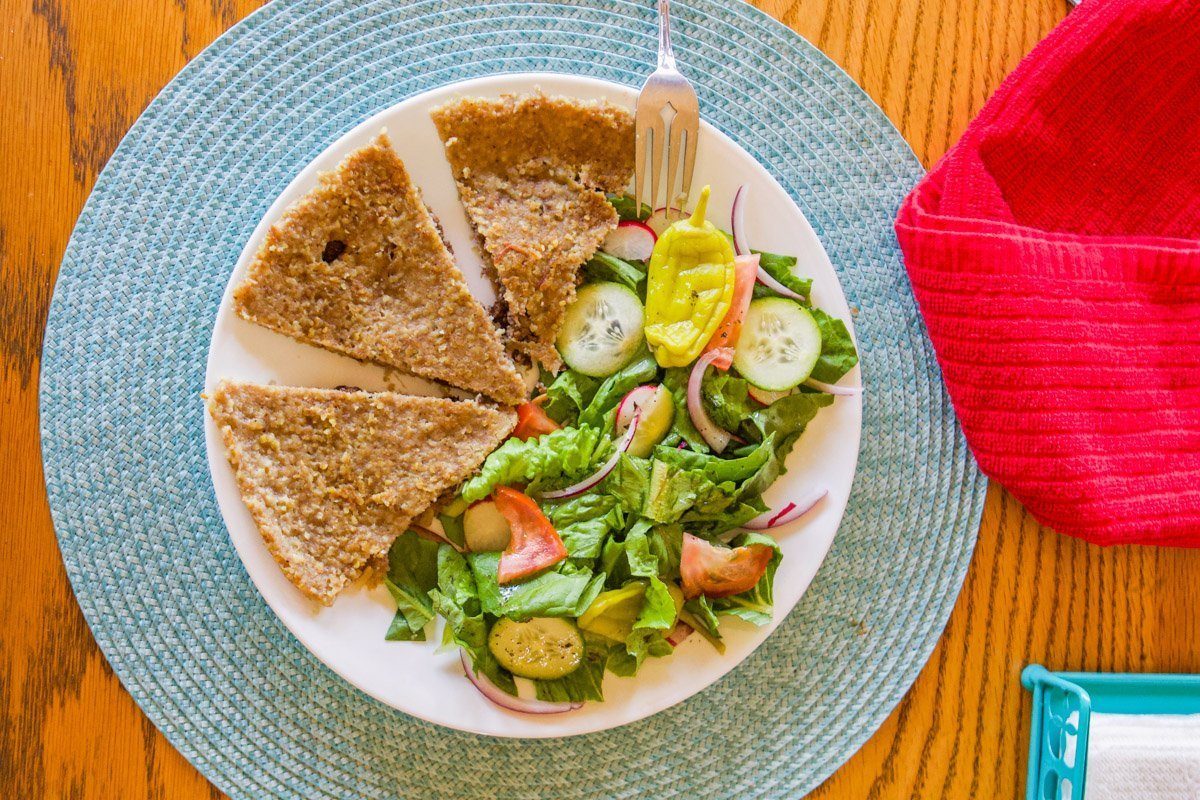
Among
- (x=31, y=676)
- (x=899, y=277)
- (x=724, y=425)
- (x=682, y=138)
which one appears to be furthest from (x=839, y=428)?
(x=31, y=676)

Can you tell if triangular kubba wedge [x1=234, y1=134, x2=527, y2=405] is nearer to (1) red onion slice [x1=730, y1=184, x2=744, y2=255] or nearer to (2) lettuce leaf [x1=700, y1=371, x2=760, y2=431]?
(2) lettuce leaf [x1=700, y1=371, x2=760, y2=431]

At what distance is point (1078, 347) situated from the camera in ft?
9.28

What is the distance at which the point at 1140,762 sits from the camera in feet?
9.44

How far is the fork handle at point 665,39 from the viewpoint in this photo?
272 centimetres

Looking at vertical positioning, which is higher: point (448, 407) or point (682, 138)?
point (682, 138)

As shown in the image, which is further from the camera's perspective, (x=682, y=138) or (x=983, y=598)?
(x=983, y=598)

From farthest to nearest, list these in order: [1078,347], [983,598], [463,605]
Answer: [983,598], [1078,347], [463,605]

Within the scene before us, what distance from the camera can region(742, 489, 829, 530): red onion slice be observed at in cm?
273

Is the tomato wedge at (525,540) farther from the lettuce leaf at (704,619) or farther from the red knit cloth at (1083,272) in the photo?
the red knit cloth at (1083,272)

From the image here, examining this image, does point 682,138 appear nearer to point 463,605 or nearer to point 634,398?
point 634,398

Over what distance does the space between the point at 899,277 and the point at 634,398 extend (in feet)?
3.18

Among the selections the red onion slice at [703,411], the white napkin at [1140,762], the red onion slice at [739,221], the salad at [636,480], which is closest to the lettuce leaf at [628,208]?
the salad at [636,480]

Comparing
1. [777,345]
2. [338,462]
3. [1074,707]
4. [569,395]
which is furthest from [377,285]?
[1074,707]

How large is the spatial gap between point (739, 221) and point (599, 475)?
87 cm
